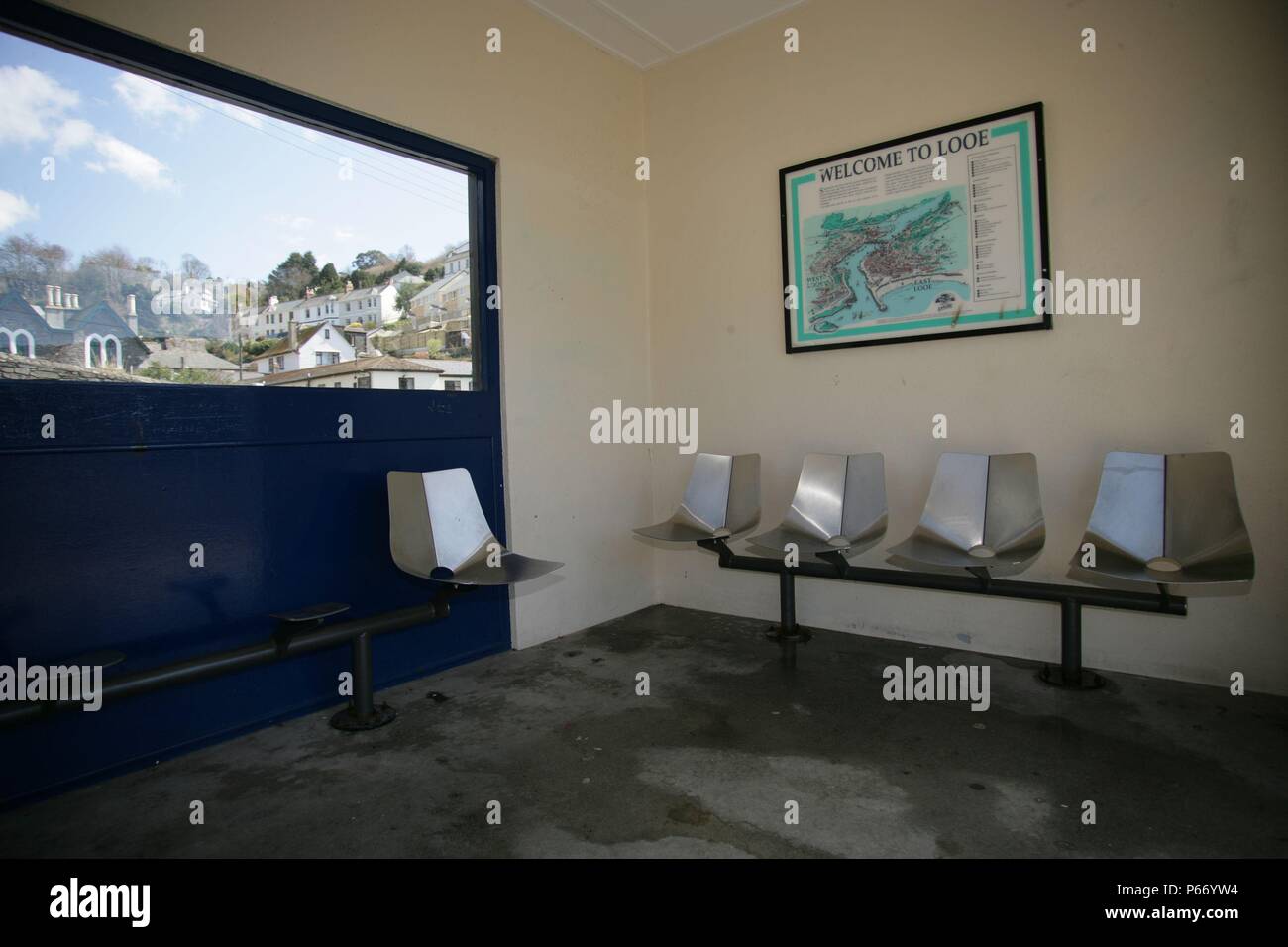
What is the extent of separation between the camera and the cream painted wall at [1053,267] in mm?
2764

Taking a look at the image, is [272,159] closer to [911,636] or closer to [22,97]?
[22,97]

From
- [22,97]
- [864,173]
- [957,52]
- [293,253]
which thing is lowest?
[293,253]

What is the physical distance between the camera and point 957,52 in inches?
131

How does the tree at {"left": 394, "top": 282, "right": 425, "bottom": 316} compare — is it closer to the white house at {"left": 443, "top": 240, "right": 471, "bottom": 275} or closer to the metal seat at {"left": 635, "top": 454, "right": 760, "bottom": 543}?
the white house at {"left": 443, "top": 240, "right": 471, "bottom": 275}

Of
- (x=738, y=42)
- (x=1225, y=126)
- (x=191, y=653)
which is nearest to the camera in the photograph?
(x=191, y=653)

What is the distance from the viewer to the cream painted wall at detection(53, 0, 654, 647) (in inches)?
117

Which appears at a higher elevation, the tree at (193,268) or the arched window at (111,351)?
the tree at (193,268)

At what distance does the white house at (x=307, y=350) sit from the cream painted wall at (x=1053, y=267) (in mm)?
1999

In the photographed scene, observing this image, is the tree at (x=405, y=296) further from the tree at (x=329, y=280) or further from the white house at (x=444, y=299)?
the tree at (x=329, y=280)

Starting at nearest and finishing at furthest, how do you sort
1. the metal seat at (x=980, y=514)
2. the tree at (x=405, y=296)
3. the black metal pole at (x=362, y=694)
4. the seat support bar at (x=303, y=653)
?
the seat support bar at (x=303, y=653) → the black metal pole at (x=362, y=694) → the metal seat at (x=980, y=514) → the tree at (x=405, y=296)

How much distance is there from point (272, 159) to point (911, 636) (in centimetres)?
347

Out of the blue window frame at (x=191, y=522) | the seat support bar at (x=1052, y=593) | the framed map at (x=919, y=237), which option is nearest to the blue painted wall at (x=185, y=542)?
the blue window frame at (x=191, y=522)

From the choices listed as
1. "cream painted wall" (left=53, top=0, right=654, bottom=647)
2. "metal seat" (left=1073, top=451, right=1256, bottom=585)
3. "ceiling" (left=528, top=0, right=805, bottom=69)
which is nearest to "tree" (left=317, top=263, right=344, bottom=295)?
"cream painted wall" (left=53, top=0, right=654, bottom=647)
